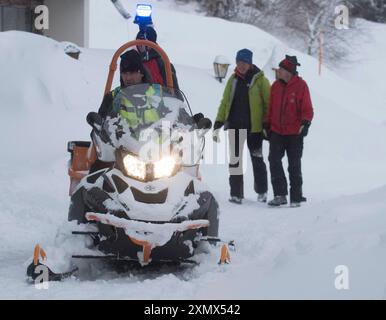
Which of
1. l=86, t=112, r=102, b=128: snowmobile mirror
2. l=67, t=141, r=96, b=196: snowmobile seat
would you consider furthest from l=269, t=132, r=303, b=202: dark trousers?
l=86, t=112, r=102, b=128: snowmobile mirror

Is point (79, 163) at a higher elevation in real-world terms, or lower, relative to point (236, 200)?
higher

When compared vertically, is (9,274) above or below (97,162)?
below

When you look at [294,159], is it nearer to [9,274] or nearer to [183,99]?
[183,99]

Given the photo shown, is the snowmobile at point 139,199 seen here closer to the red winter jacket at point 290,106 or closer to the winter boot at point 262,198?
the red winter jacket at point 290,106

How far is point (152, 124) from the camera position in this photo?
6.34 meters

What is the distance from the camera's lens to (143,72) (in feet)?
24.1

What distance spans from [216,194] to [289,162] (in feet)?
8.47

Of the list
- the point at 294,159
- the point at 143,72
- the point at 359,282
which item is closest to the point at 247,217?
the point at 294,159

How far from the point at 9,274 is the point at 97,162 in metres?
1.06

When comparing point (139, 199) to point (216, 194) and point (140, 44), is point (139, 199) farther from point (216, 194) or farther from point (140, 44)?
point (140, 44)

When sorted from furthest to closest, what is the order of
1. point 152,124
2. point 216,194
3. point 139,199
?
point 216,194
point 152,124
point 139,199

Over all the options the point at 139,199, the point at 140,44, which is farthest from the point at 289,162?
the point at 139,199

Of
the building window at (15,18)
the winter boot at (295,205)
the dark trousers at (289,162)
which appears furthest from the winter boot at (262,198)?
the building window at (15,18)
